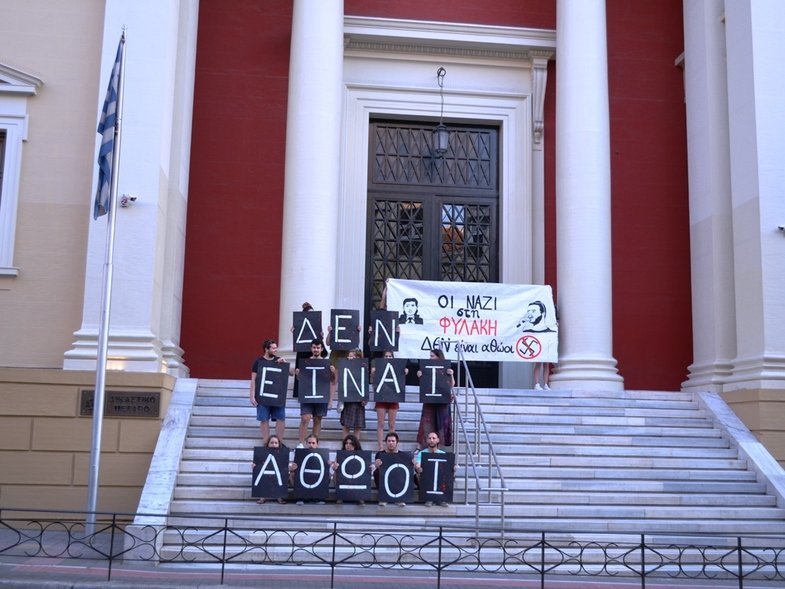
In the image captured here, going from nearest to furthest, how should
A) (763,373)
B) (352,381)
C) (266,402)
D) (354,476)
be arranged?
(354,476)
(266,402)
(352,381)
(763,373)

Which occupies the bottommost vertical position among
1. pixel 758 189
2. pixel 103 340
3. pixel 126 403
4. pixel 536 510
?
pixel 536 510

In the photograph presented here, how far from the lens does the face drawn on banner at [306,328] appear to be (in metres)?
13.2

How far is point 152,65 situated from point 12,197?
283 centimetres

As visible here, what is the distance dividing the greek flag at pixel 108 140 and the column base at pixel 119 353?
194cm

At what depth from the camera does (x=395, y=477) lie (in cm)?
1162

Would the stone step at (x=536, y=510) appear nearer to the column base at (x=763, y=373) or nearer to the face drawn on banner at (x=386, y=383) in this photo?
the face drawn on banner at (x=386, y=383)

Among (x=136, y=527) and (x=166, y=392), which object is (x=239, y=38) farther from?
(x=136, y=527)

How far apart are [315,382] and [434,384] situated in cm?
155

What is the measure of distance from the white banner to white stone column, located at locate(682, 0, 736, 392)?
8.56ft

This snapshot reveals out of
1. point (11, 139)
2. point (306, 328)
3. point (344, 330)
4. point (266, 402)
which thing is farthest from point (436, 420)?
point (11, 139)

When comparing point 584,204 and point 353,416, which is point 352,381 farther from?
point 584,204

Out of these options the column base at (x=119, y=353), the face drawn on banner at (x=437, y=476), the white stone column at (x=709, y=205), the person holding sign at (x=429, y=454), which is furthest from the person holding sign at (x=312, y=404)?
the white stone column at (x=709, y=205)

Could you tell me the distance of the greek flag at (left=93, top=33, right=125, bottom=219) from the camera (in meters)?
12.3

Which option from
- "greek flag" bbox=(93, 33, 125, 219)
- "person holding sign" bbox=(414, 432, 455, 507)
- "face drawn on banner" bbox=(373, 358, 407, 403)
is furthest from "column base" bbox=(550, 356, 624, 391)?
"greek flag" bbox=(93, 33, 125, 219)
